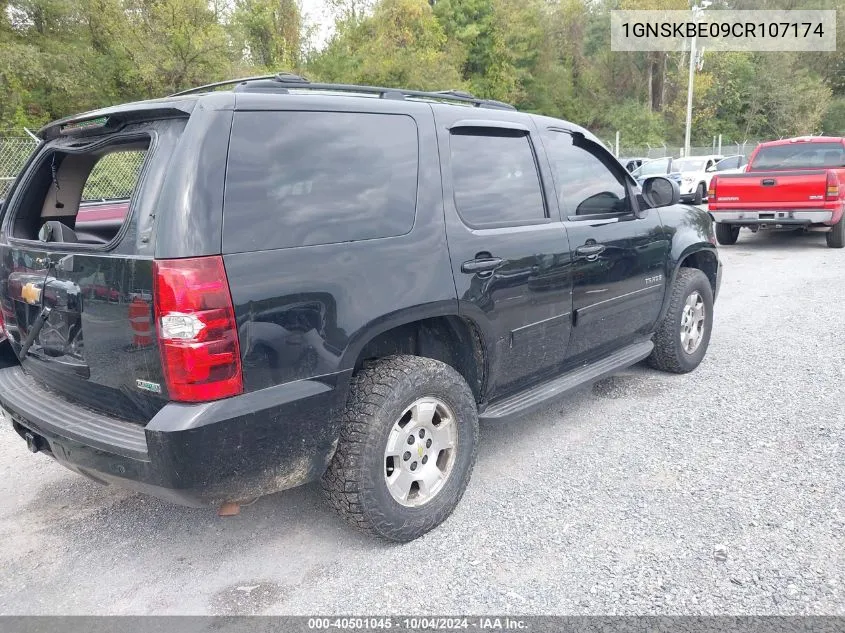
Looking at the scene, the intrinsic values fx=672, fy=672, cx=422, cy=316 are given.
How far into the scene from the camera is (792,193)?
1076 centimetres

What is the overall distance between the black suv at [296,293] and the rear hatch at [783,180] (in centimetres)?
862

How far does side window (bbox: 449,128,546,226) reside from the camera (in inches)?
127

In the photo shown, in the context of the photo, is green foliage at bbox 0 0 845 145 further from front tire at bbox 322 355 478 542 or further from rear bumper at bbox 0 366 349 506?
front tire at bbox 322 355 478 542

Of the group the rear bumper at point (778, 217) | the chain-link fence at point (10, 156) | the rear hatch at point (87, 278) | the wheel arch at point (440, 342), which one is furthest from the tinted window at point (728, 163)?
the rear hatch at point (87, 278)

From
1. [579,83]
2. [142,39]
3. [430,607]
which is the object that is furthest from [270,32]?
[430,607]

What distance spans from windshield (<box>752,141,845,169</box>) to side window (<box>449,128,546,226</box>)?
417 inches

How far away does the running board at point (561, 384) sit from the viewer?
11.3ft

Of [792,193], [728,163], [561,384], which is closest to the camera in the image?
[561,384]

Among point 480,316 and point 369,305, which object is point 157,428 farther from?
point 480,316

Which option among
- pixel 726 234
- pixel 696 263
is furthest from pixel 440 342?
pixel 726 234

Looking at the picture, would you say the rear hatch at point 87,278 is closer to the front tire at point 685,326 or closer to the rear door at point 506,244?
the rear door at point 506,244

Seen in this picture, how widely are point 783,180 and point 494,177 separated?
9268 mm

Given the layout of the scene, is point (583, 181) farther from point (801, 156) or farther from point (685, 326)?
point (801, 156)

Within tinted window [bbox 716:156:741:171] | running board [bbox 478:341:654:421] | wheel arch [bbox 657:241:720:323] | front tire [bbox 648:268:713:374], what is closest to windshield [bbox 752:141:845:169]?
tinted window [bbox 716:156:741:171]
